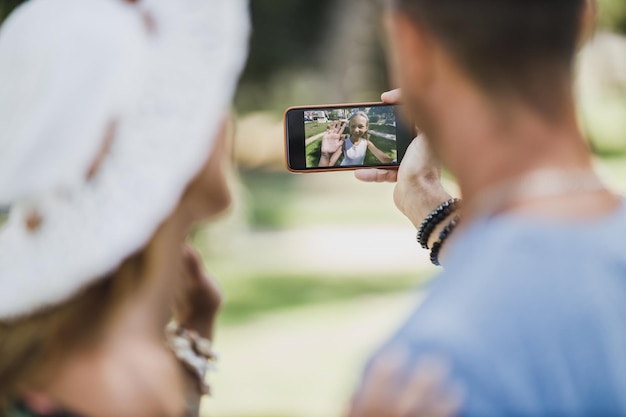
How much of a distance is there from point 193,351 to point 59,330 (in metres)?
0.30

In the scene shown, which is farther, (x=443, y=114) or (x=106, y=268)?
(x=106, y=268)

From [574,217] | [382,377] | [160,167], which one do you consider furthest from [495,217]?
[160,167]

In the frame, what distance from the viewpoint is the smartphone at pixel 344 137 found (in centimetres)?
259

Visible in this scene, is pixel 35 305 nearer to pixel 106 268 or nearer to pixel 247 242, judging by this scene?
pixel 106 268

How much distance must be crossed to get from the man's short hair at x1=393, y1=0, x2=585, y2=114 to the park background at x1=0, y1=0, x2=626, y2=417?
2.24 feet

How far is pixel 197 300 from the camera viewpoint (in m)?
2.11

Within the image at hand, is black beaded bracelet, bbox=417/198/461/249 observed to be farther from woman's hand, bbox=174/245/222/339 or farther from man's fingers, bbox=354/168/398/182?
woman's hand, bbox=174/245/222/339

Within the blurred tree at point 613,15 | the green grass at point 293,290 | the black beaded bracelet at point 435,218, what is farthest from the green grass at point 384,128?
the blurred tree at point 613,15

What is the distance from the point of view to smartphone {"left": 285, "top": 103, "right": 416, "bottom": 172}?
2586mm

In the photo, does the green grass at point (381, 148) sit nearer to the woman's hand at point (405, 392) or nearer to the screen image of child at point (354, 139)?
the screen image of child at point (354, 139)

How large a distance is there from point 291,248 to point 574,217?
11.2 m

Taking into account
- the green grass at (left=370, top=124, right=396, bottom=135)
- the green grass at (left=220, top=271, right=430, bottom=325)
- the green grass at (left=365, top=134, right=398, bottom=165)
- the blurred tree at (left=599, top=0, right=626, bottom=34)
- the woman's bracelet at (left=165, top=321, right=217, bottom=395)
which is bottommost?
the green grass at (left=220, top=271, right=430, bottom=325)

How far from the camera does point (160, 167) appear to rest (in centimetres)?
174

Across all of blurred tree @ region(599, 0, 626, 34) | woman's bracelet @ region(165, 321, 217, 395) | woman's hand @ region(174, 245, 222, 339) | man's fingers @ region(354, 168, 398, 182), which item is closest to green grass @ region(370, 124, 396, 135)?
man's fingers @ region(354, 168, 398, 182)
